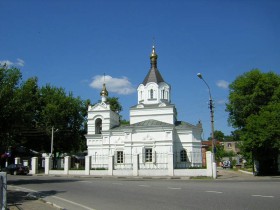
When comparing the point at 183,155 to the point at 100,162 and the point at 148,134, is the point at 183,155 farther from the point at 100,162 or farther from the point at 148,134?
the point at 100,162

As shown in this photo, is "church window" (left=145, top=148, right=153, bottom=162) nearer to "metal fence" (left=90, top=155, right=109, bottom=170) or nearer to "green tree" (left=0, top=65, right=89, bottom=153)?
"metal fence" (left=90, top=155, right=109, bottom=170)

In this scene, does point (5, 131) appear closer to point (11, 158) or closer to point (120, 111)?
point (11, 158)

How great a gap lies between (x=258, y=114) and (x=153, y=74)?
16.7 m

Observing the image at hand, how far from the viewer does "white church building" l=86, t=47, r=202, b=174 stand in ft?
124

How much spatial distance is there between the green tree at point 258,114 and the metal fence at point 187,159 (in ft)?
19.1

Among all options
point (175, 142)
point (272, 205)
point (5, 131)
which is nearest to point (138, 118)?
point (175, 142)

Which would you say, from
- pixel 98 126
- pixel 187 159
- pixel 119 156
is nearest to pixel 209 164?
pixel 187 159

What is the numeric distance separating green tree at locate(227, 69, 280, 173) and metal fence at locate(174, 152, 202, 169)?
19.1 ft

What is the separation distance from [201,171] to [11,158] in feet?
115

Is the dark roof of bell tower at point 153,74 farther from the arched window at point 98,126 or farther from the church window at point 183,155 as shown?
the church window at point 183,155

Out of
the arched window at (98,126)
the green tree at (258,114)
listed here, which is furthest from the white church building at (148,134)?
the green tree at (258,114)

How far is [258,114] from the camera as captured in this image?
36656 mm

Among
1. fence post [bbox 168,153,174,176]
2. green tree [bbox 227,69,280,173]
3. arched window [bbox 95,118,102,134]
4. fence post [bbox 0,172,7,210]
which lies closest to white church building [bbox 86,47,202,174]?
arched window [bbox 95,118,102,134]

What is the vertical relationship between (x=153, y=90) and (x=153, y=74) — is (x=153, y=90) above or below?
below
